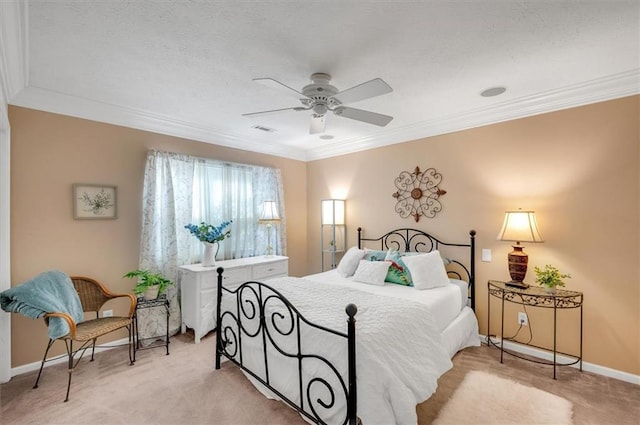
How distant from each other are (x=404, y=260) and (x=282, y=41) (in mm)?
2509

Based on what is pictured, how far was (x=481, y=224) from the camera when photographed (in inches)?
138

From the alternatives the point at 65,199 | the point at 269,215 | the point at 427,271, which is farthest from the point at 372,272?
the point at 65,199

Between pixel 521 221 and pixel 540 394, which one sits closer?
pixel 540 394

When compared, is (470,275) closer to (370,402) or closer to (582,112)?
(582,112)

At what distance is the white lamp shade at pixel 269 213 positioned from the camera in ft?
14.9

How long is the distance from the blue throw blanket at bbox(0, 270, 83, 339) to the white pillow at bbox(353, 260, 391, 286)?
8.99ft

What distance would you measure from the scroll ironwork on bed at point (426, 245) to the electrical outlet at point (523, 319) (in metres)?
0.45

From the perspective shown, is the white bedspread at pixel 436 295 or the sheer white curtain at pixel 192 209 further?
the sheer white curtain at pixel 192 209

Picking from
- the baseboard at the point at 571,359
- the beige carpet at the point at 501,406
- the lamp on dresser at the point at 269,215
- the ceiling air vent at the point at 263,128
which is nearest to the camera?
the beige carpet at the point at 501,406

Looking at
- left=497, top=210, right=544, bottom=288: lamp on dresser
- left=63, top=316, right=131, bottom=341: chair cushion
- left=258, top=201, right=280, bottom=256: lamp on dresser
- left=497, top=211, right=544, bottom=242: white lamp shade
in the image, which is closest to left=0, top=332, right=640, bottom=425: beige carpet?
left=63, top=316, right=131, bottom=341: chair cushion

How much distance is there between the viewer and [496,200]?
3.41 m

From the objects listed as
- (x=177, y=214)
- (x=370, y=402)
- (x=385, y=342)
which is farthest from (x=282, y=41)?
(x=177, y=214)

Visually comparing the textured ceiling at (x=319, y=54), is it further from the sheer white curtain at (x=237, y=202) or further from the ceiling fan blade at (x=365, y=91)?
the sheer white curtain at (x=237, y=202)

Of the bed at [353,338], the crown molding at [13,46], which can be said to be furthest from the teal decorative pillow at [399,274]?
the crown molding at [13,46]
